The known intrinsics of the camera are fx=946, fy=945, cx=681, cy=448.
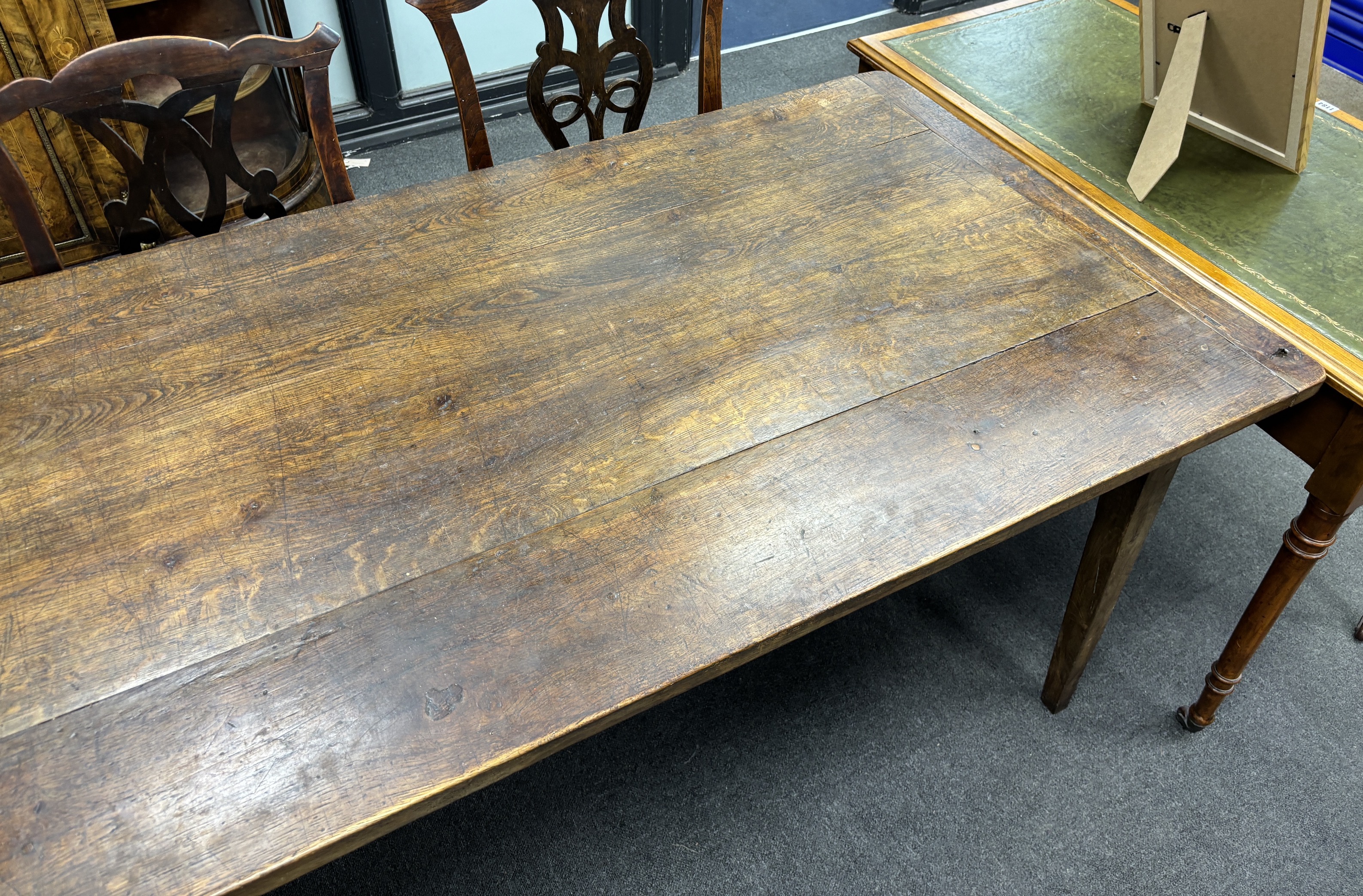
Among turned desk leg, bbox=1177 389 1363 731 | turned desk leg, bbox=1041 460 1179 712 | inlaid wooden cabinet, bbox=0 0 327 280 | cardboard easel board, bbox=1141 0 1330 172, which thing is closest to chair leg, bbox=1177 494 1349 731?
turned desk leg, bbox=1177 389 1363 731

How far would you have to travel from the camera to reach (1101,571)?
135 cm

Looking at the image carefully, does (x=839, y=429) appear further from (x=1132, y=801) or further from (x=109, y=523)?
(x=1132, y=801)

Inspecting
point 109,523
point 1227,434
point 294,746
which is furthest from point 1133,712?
point 109,523

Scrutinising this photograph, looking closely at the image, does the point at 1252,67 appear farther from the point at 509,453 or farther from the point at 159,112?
the point at 159,112

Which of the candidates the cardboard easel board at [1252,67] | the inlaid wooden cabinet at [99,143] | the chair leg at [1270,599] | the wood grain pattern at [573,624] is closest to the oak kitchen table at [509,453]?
the wood grain pattern at [573,624]

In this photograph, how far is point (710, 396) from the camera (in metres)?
1.09

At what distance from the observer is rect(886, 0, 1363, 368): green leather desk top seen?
134 centimetres

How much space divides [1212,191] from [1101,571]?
0.64 meters

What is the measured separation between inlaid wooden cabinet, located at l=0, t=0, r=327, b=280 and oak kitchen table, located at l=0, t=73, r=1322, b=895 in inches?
35.3

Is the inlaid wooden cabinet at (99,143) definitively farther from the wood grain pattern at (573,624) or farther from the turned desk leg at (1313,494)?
the turned desk leg at (1313,494)

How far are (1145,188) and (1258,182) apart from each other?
7.6 inches

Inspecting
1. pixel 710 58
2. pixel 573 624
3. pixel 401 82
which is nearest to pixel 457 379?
pixel 573 624

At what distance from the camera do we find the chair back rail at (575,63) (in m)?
1.44

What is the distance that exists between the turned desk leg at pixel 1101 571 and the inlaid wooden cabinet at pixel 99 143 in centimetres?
167
